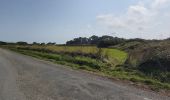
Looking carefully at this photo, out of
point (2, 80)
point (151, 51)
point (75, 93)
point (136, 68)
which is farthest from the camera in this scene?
point (151, 51)

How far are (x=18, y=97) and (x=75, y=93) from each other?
232cm

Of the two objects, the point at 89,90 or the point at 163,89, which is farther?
the point at 163,89

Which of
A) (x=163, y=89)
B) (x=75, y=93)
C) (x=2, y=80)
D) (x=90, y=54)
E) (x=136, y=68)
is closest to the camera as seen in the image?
(x=75, y=93)

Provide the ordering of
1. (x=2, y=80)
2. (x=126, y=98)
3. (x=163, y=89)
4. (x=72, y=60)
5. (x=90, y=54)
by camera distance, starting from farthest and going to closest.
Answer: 1. (x=90, y=54)
2. (x=72, y=60)
3. (x=2, y=80)
4. (x=163, y=89)
5. (x=126, y=98)

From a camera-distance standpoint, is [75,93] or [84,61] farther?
[84,61]

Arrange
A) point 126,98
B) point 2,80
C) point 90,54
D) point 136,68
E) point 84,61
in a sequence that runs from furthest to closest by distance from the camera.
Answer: point 90,54 < point 84,61 < point 136,68 < point 2,80 < point 126,98

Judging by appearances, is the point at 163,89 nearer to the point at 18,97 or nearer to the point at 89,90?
the point at 89,90

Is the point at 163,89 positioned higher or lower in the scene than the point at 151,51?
lower

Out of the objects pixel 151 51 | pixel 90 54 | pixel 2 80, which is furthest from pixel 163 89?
pixel 90 54

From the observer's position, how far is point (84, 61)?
2858 centimetres

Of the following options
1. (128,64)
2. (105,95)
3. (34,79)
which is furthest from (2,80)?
(128,64)

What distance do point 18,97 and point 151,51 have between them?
49.4 feet

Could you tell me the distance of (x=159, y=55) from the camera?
23.0 meters

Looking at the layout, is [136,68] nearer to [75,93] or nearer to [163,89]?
[163,89]
